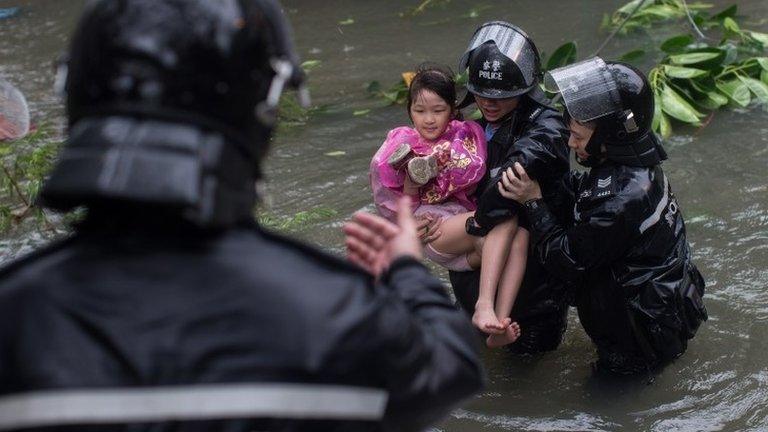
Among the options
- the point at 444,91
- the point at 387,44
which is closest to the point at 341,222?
the point at 444,91

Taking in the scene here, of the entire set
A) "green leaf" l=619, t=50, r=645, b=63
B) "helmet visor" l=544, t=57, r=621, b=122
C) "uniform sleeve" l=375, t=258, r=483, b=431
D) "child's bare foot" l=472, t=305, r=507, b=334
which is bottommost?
"green leaf" l=619, t=50, r=645, b=63

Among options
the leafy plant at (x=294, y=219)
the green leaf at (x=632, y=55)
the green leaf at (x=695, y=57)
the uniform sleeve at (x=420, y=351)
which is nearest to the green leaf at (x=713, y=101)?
the green leaf at (x=695, y=57)

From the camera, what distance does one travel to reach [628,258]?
13.9 feet

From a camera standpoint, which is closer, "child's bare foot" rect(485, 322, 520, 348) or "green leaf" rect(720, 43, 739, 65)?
"child's bare foot" rect(485, 322, 520, 348)

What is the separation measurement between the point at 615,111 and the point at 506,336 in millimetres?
1041

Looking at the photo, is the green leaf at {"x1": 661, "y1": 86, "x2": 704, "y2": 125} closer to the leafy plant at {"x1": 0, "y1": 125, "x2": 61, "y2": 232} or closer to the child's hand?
the child's hand

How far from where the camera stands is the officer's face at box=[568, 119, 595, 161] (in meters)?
4.18

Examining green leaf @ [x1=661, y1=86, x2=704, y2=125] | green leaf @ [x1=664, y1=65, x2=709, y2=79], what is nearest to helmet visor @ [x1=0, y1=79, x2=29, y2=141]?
green leaf @ [x1=661, y1=86, x2=704, y2=125]

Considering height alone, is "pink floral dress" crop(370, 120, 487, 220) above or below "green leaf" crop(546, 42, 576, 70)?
above

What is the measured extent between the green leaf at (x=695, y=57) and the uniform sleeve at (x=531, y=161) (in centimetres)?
343

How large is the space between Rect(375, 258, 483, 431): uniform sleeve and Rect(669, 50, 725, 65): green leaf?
6.02m

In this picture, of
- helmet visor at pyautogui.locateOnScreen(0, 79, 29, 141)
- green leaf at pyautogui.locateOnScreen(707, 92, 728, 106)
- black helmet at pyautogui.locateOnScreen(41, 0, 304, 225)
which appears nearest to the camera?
black helmet at pyautogui.locateOnScreen(41, 0, 304, 225)

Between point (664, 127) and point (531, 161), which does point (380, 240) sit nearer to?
point (531, 161)

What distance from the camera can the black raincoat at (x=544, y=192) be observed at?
4324mm
